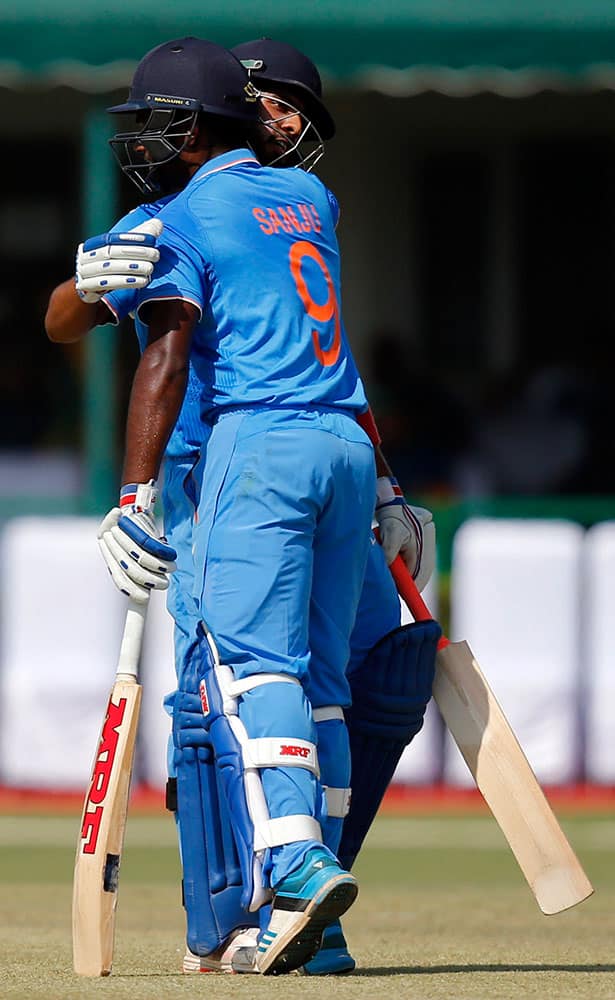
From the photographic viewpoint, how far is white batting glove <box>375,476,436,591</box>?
5.00 m

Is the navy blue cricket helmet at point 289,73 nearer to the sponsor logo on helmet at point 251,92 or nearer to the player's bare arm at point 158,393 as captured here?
the sponsor logo on helmet at point 251,92

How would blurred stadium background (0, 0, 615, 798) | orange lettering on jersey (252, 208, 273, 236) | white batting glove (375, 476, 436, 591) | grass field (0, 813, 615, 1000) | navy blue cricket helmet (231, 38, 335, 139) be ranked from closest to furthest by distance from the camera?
grass field (0, 813, 615, 1000)
orange lettering on jersey (252, 208, 273, 236)
white batting glove (375, 476, 436, 591)
navy blue cricket helmet (231, 38, 335, 139)
blurred stadium background (0, 0, 615, 798)

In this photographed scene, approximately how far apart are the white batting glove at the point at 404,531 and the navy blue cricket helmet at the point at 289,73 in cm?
92

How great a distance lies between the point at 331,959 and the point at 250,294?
1.45 metres

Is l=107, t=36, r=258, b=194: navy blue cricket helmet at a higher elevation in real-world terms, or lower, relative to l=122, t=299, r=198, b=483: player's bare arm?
higher

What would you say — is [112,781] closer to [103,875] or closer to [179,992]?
[103,875]

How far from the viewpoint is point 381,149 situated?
13602 mm

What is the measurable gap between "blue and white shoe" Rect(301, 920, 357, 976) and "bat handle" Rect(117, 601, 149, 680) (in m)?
0.70

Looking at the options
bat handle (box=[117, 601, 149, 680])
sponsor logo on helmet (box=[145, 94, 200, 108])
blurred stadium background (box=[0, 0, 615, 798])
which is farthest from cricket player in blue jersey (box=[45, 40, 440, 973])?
blurred stadium background (box=[0, 0, 615, 798])

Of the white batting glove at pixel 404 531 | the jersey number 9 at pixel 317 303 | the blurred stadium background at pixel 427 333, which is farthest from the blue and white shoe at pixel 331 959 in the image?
the blurred stadium background at pixel 427 333

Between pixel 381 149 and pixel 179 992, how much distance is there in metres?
10.2

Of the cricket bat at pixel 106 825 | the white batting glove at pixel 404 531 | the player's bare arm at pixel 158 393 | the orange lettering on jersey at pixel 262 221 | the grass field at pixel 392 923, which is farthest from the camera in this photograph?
the white batting glove at pixel 404 531

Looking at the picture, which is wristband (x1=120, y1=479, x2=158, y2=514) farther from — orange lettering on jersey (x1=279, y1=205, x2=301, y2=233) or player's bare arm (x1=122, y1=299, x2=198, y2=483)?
orange lettering on jersey (x1=279, y1=205, x2=301, y2=233)

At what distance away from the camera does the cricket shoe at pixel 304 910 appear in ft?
13.6
